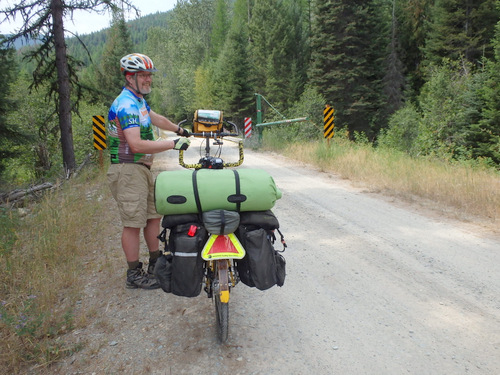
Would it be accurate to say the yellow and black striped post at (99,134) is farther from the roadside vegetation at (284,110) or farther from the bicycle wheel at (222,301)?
the bicycle wheel at (222,301)

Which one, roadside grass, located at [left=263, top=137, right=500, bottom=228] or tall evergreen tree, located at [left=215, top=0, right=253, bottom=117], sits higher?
tall evergreen tree, located at [left=215, top=0, right=253, bottom=117]

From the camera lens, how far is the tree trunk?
33.1 feet

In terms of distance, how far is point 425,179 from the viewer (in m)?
→ 7.16

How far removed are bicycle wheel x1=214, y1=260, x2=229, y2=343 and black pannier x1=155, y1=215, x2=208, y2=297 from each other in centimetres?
13

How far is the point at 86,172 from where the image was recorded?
34.2 feet

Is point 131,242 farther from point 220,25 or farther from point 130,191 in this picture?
point 220,25

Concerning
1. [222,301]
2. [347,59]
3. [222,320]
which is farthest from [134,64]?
[347,59]

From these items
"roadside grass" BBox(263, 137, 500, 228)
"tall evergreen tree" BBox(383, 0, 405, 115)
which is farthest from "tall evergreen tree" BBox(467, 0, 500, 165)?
"tall evergreen tree" BBox(383, 0, 405, 115)

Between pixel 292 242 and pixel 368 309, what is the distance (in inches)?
70.3

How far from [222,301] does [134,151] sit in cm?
149

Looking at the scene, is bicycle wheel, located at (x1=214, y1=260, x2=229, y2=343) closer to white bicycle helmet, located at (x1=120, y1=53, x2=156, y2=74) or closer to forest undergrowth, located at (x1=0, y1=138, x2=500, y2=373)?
forest undergrowth, located at (x1=0, y1=138, x2=500, y2=373)

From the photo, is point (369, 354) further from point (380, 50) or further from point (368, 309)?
point (380, 50)

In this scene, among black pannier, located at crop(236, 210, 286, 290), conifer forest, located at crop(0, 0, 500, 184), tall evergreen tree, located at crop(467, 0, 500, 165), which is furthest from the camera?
tall evergreen tree, located at crop(467, 0, 500, 165)

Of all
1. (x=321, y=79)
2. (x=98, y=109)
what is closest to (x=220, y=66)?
(x=321, y=79)
